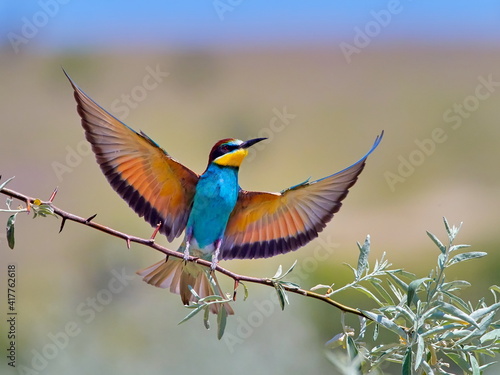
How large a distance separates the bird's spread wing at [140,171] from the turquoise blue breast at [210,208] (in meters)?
0.03

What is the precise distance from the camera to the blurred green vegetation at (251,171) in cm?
373

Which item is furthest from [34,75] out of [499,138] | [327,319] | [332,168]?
[327,319]

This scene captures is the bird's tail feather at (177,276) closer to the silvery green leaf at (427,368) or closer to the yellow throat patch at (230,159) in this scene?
the yellow throat patch at (230,159)

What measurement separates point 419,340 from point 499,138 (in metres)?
13.4

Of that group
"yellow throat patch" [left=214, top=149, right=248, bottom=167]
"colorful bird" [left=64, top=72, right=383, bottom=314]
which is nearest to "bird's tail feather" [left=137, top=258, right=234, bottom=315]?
"colorful bird" [left=64, top=72, right=383, bottom=314]

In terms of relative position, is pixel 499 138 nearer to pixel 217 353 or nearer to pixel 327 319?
pixel 327 319

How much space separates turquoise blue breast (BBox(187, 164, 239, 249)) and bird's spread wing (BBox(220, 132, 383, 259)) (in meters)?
0.03

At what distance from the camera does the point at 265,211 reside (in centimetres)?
196

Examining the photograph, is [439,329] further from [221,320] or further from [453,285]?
[221,320]

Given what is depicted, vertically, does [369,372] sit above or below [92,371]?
above

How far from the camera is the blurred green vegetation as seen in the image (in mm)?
A: 3734

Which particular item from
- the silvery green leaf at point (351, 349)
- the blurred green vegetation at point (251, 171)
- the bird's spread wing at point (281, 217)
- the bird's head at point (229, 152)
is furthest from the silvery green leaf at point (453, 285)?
the blurred green vegetation at point (251, 171)

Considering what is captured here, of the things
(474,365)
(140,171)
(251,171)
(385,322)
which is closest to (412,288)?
(385,322)

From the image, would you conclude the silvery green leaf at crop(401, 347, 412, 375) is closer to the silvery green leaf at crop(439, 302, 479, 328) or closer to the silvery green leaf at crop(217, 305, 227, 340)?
the silvery green leaf at crop(439, 302, 479, 328)
